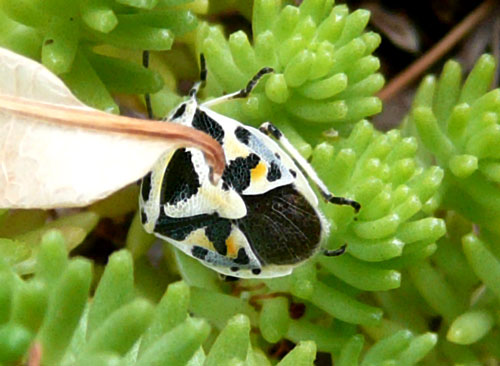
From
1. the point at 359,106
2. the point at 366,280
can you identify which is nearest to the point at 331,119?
the point at 359,106

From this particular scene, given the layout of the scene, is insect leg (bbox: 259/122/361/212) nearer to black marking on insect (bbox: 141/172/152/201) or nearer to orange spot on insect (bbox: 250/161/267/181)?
orange spot on insect (bbox: 250/161/267/181)

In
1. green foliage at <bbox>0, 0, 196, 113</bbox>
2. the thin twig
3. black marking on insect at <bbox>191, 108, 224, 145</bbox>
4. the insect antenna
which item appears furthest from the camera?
the thin twig

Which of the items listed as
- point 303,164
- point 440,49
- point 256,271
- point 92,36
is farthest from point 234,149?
point 440,49

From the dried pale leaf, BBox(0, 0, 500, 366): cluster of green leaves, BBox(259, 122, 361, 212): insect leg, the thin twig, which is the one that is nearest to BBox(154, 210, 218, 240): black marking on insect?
BBox(0, 0, 500, 366): cluster of green leaves

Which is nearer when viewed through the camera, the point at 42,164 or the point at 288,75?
the point at 42,164

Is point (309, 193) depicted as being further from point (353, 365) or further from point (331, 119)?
point (353, 365)

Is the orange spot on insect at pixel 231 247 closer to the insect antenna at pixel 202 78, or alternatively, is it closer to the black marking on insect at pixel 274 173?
the black marking on insect at pixel 274 173
